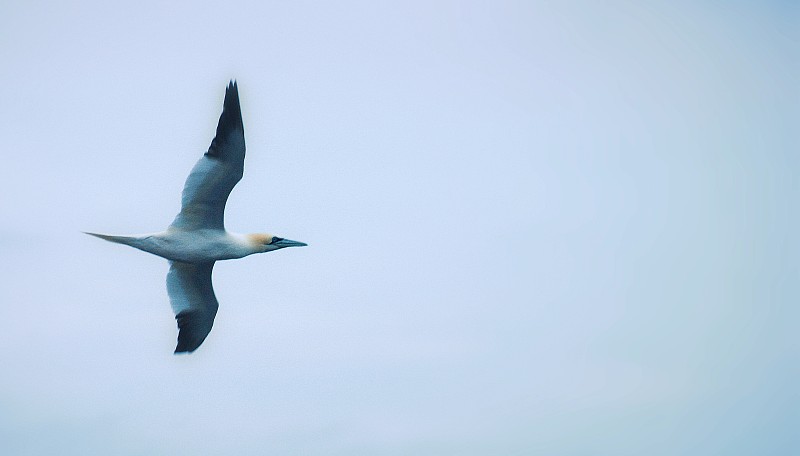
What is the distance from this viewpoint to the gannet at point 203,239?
24.6m

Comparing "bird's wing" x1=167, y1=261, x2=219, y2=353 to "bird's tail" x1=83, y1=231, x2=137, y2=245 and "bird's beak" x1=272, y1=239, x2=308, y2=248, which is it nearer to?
"bird's beak" x1=272, y1=239, x2=308, y2=248

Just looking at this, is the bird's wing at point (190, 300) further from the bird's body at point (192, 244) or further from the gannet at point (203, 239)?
Result: the bird's body at point (192, 244)

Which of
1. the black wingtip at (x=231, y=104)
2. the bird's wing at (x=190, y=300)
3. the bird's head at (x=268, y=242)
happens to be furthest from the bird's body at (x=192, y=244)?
the black wingtip at (x=231, y=104)

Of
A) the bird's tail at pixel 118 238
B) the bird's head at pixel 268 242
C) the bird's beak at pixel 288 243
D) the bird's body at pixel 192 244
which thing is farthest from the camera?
the bird's beak at pixel 288 243

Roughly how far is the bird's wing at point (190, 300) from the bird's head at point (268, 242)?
46.6 inches

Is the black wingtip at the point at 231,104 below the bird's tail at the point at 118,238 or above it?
above

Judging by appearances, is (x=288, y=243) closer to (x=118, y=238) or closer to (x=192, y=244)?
(x=192, y=244)

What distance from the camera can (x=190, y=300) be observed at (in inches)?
1061

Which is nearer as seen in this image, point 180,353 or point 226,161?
point 226,161

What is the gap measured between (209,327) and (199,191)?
3891 mm

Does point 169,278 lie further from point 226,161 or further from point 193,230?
point 226,161

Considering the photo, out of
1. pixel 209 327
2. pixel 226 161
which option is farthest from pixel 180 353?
pixel 226 161

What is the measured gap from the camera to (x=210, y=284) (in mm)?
27125

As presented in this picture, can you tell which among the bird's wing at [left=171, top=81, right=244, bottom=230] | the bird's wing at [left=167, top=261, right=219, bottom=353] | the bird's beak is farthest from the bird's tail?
the bird's beak
